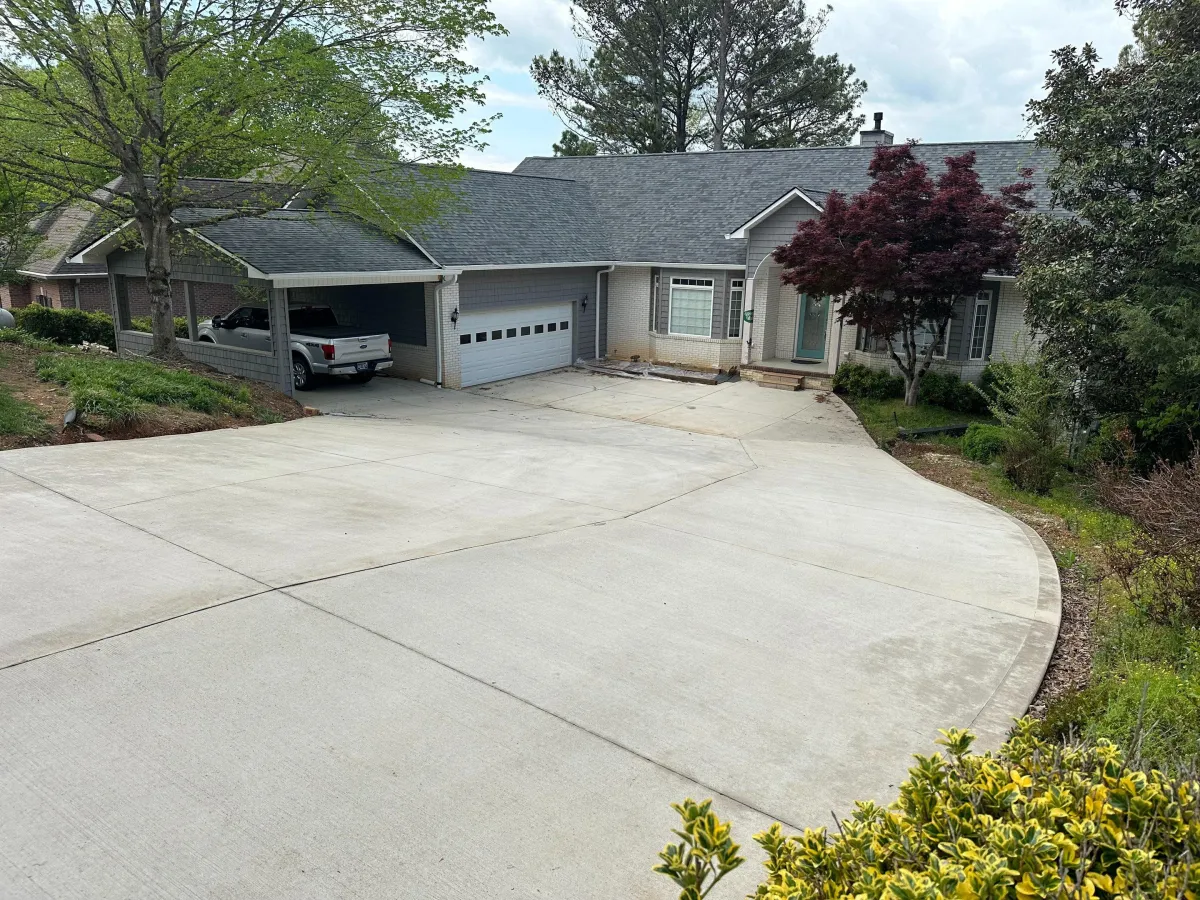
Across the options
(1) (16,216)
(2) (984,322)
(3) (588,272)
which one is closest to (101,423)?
(1) (16,216)

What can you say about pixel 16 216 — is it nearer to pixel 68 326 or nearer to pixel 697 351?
pixel 68 326

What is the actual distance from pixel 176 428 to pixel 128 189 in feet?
27.0

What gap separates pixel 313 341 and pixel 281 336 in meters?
1.99

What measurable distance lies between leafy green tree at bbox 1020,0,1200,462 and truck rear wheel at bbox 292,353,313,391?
14243 millimetres

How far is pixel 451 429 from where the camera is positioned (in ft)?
51.0

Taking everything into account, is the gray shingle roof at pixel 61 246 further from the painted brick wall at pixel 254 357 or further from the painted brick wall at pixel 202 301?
the painted brick wall at pixel 254 357

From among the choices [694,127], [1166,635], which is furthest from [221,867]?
[694,127]

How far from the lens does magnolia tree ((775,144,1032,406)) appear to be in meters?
16.3

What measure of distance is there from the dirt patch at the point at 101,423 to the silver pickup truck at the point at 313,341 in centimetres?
185

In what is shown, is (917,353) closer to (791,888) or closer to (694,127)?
(791,888)

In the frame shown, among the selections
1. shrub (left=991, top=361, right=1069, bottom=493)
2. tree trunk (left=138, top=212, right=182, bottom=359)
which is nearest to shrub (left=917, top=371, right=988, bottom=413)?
shrub (left=991, top=361, right=1069, bottom=493)

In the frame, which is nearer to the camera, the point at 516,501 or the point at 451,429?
the point at 516,501

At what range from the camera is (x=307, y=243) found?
18.0m

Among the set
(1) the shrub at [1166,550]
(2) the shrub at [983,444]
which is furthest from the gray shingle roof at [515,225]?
(1) the shrub at [1166,550]
